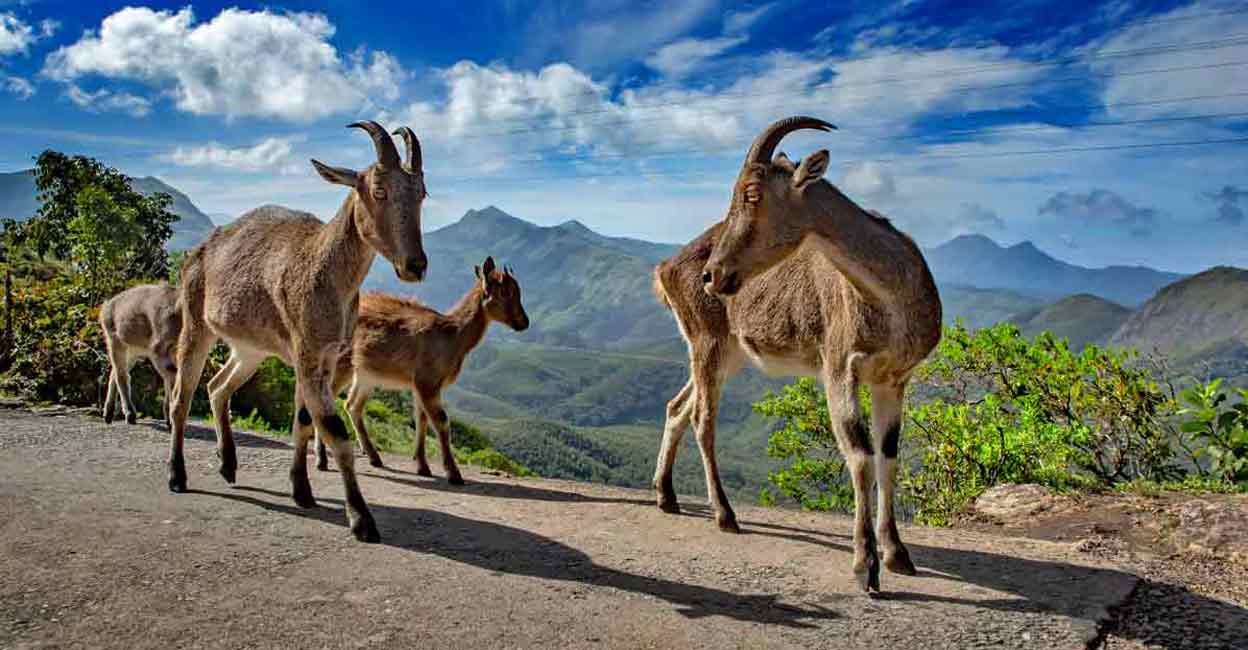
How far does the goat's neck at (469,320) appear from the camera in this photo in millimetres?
12531

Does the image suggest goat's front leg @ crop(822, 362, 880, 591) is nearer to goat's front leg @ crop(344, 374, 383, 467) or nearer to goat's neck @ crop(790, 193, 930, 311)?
goat's neck @ crop(790, 193, 930, 311)

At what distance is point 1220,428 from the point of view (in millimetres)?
9883

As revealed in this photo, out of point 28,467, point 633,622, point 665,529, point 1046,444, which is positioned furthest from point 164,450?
point 1046,444

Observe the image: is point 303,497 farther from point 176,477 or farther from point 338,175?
point 338,175

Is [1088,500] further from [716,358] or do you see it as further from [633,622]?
[633,622]

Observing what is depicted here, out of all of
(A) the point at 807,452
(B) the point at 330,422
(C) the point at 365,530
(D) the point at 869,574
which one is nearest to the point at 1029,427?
(A) the point at 807,452

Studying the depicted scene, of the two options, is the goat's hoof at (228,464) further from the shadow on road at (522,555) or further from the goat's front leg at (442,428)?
the goat's front leg at (442,428)

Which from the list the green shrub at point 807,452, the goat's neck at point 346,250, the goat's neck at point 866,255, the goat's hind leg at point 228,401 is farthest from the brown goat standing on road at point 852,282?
the goat's hind leg at point 228,401

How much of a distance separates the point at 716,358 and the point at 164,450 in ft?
25.6

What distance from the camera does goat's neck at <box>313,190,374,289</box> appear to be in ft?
27.0

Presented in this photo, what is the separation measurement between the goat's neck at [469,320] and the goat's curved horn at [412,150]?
15.2ft

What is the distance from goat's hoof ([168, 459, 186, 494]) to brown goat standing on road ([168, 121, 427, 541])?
0.01 meters

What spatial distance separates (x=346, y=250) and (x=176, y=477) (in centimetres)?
320

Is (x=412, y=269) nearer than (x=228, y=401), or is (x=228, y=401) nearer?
(x=412, y=269)
